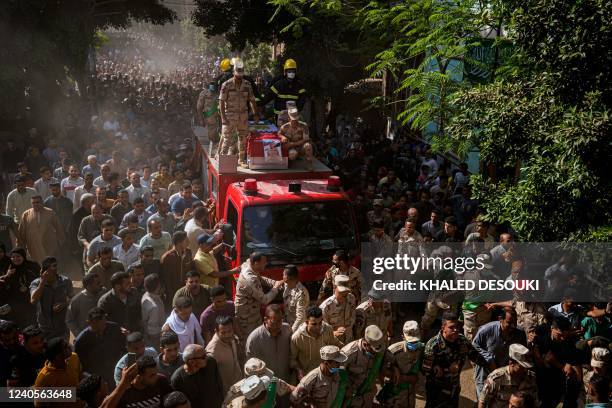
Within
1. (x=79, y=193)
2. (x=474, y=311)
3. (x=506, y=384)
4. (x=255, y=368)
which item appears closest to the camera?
(x=255, y=368)

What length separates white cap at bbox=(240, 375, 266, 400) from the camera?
4.99 metres

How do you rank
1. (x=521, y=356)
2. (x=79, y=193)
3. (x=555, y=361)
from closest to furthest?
(x=521, y=356)
(x=555, y=361)
(x=79, y=193)

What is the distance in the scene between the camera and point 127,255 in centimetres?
861

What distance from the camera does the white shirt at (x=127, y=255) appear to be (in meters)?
8.58

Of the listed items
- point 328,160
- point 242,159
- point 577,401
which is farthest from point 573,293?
point 328,160

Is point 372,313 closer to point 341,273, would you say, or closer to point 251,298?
point 341,273

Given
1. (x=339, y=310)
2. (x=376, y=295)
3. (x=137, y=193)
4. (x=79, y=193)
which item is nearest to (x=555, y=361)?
(x=376, y=295)

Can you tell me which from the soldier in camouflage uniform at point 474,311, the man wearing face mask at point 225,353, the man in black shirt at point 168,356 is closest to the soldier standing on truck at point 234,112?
the soldier in camouflage uniform at point 474,311

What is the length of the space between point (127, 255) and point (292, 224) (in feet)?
7.43

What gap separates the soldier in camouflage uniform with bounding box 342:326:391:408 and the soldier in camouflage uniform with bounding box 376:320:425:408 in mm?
183

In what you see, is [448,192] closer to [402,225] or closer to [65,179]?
[402,225]

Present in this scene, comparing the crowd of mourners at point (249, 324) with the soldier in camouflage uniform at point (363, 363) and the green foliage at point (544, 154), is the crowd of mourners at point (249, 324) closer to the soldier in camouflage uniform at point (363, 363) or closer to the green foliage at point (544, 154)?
the soldier in camouflage uniform at point (363, 363)

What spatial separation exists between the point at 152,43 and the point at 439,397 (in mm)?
82249

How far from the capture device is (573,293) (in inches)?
281
